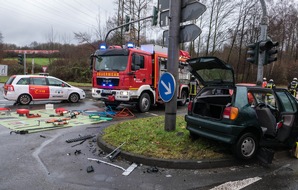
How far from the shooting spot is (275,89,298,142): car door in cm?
541

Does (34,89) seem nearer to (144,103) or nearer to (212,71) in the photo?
(144,103)

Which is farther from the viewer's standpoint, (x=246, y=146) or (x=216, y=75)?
(x=216, y=75)

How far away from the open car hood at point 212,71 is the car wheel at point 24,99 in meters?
10.8

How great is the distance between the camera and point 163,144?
219 inches

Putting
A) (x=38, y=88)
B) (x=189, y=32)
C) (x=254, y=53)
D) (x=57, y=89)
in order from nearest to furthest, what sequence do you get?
(x=189, y=32) → (x=254, y=53) → (x=38, y=88) → (x=57, y=89)

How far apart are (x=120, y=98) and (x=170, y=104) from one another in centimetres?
504

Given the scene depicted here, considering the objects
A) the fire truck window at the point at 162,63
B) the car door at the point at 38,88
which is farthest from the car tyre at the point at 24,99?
the fire truck window at the point at 162,63

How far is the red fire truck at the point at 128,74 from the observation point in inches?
431

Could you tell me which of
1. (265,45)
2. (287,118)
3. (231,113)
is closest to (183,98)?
Answer: (265,45)

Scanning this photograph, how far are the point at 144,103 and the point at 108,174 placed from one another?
24.9ft

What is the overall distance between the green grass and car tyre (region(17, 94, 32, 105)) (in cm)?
868

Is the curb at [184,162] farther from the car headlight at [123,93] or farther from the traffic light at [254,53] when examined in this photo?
the car headlight at [123,93]

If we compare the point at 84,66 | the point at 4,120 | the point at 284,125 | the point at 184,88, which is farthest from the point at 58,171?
the point at 84,66

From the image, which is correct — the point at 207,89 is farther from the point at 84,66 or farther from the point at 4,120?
the point at 84,66
